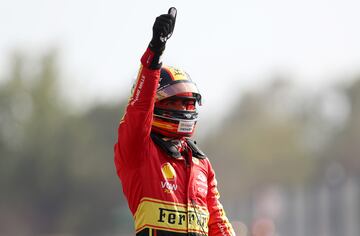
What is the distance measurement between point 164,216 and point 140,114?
0.84 metres

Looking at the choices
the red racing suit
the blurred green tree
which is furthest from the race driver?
the blurred green tree

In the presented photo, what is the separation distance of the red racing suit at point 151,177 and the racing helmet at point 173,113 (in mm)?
192

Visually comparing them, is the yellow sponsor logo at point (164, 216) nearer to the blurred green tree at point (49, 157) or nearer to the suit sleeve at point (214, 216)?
the suit sleeve at point (214, 216)

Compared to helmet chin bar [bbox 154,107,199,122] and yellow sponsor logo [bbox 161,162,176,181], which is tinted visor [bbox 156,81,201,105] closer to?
helmet chin bar [bbox 154,107,199,122]

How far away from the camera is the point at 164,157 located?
30.3 feet

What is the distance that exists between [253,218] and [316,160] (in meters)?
50.1

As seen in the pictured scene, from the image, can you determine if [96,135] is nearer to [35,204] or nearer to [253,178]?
[35,204]

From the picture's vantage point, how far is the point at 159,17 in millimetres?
8570

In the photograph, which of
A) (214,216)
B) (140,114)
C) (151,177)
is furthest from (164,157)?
(214,216)

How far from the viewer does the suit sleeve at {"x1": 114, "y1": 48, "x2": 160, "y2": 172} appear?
870 centimetres

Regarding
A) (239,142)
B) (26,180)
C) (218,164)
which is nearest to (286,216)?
(26,180)

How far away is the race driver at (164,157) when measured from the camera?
872 cm

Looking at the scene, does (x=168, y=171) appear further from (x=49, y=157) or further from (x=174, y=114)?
(x=49, y=157)

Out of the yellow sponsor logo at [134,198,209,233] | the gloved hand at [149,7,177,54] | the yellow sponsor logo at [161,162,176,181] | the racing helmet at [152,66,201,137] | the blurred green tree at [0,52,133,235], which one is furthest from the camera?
the blurred green tree at [0,52,133,235]
